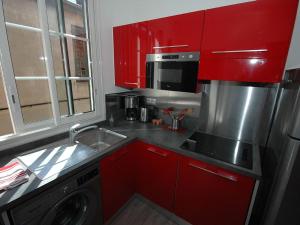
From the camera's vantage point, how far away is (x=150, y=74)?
1.59 metres

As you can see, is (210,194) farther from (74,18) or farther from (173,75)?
(74,18)

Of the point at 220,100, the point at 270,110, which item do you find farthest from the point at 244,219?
the point at 220,100

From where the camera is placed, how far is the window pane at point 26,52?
1.20 m

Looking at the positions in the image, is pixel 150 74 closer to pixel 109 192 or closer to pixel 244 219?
pixel 109 192

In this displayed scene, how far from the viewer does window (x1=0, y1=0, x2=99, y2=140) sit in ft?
3.91

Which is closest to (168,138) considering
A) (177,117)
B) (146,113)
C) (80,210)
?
(177,117)

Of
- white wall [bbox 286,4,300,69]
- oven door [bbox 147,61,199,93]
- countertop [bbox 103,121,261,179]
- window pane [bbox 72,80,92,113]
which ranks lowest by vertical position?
countertop [bbox 103,121,261,179]

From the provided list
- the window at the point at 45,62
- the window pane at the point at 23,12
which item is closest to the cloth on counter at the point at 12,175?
the window at the point at 45,62

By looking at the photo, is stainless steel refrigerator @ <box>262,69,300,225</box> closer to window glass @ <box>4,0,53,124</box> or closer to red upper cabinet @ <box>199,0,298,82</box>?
red upper cabinet @ <box>199,0,298,82</box>

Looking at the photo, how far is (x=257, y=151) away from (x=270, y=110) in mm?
381

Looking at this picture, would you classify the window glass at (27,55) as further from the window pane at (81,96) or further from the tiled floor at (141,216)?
the tiled floor at (141,216)

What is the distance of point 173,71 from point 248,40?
2.01 ft

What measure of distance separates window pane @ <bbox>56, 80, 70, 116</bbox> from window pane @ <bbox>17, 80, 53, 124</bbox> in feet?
0.31

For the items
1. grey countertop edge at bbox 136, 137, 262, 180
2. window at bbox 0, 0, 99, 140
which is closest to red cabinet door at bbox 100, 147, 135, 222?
grey countertop edge at bbox 136, 137, 262, 180
